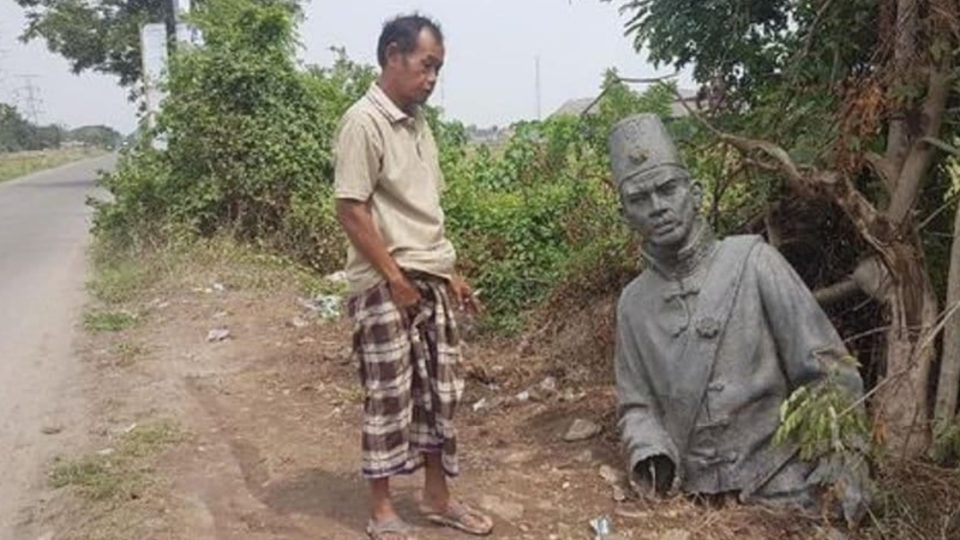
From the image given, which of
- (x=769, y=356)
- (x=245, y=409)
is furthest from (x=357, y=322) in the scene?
(x=245, y=409)

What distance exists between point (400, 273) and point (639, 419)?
1.11 m

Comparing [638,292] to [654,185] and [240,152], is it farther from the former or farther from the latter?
[240,152]

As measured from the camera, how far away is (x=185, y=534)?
372cm

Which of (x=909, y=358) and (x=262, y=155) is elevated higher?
(x=262, y=155)

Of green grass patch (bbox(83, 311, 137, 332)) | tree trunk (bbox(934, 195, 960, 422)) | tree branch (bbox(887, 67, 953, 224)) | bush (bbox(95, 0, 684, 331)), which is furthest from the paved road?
tree branch (bbox(887, 67, 953, 224))

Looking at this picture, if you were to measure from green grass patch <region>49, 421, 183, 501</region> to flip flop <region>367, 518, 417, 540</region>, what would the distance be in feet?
3.57

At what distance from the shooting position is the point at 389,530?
3.56 metres

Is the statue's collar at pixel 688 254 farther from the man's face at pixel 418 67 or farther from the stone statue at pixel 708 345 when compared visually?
the man's face at pixel 418 67

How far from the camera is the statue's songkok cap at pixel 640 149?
3.71 m

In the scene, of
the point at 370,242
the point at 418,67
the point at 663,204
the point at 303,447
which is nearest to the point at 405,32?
the point at 418,67

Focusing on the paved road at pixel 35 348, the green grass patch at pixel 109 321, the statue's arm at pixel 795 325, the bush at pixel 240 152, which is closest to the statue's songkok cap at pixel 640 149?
the statue's arm at pixel 795 325

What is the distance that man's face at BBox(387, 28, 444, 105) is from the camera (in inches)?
130

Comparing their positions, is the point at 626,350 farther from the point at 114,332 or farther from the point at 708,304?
the point at 114,332

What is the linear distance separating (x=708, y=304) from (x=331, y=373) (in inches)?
114
